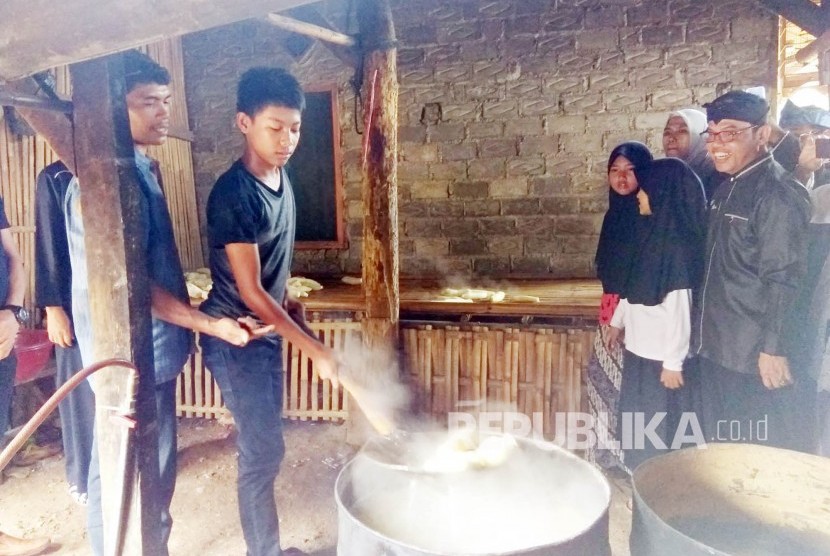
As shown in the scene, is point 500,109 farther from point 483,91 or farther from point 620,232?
point 620,232

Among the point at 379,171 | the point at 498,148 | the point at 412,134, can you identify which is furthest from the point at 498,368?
the point at 412,134

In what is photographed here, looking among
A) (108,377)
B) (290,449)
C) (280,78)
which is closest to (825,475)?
(108,377)

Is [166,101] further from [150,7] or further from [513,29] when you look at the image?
[513,29]

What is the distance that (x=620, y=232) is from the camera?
3557 millimetres

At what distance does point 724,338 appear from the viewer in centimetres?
294

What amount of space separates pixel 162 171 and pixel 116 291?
196 inches

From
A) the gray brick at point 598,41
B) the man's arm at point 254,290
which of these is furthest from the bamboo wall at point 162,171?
the gray brick at point 598,41

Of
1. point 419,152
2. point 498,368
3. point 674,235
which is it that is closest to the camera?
point 674,235

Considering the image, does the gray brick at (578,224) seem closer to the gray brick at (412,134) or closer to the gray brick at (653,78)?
the gray brick at (653,78)

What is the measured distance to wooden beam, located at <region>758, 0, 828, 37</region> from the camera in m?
4.15

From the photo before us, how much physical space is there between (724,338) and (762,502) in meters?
1.07

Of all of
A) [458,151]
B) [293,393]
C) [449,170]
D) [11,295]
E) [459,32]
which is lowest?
[293,393]

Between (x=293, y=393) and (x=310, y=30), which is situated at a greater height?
(x=310, y=30)

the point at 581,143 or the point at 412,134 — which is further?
the point at 412,134
